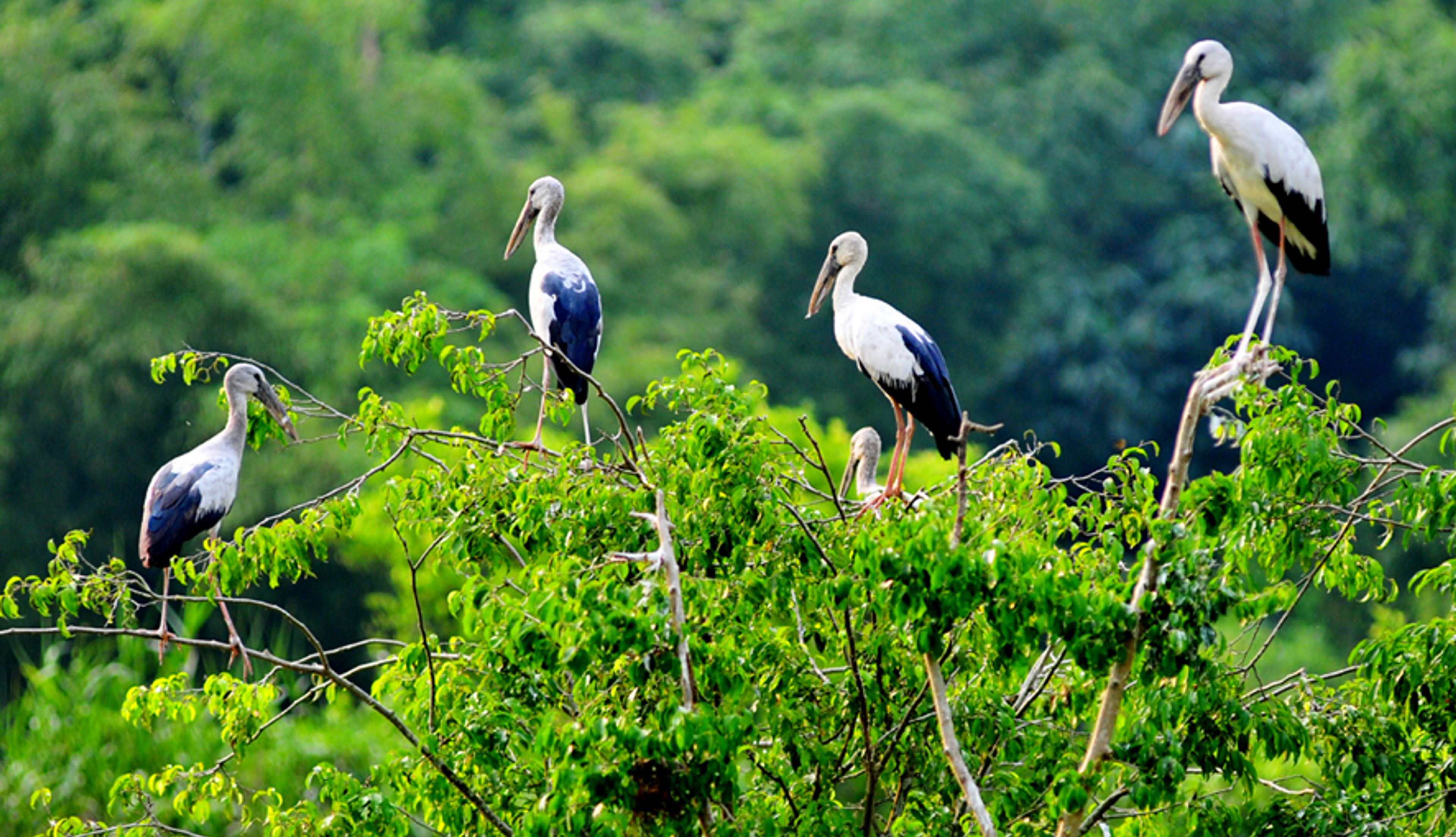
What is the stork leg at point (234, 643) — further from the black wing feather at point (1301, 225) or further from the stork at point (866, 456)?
the black wing feather at point (1301, 225)

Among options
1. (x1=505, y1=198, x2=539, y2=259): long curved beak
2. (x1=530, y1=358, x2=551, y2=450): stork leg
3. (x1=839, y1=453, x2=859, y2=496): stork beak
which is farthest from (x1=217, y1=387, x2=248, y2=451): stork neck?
(x1=839, y1=453, x2=859, y2=496): stork beak

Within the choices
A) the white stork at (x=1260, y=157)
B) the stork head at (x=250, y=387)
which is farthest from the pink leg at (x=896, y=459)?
the stork head at (x=250, y=387)

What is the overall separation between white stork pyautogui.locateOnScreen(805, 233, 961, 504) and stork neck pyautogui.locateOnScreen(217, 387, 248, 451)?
2.26 metres

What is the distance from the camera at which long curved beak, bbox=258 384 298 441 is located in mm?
5414

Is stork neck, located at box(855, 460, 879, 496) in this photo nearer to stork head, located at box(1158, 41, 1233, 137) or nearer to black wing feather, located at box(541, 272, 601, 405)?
black wing feather, located at box(541, 272, 601, 405)

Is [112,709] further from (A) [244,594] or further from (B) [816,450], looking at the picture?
(B) [816,450]

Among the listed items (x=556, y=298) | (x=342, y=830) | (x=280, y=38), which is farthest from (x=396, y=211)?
(x=342, y=830)

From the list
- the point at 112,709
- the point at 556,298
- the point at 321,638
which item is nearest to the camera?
the point at 556,298

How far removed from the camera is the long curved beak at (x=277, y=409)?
5.41m

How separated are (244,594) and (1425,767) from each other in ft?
39.4

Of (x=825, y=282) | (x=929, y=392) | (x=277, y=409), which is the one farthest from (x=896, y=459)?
(x=277, y=409)

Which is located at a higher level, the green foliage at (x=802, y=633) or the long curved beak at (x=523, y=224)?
the long curved beak at (x=523, y=224)

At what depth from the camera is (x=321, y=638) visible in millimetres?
19422

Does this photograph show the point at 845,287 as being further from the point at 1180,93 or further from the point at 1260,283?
the point at 1260,283
